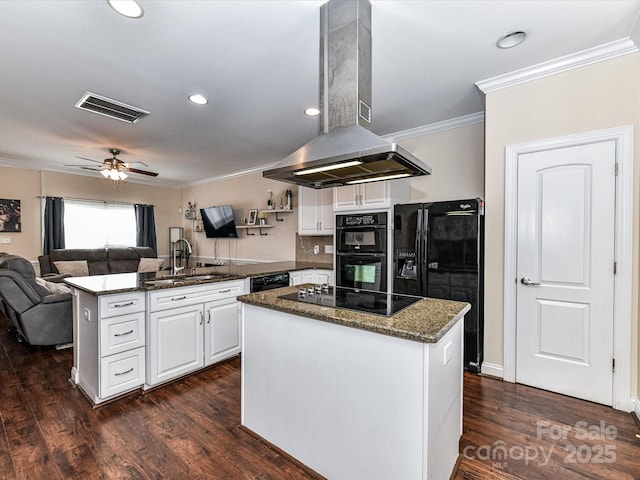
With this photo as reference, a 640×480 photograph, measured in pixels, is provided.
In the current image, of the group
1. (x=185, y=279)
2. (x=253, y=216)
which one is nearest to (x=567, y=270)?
(x=185, y=279)

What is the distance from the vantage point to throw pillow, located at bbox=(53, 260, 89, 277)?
5508 millimetres

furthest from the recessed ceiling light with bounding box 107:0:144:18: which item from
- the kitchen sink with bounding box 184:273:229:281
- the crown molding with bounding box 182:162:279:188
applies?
the crown molding with bounding box 182:162:279:188

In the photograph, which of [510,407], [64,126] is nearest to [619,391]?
[510,407]

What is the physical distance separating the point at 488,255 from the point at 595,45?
171cm

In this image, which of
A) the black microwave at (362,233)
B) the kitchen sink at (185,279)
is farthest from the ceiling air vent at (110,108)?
the black microwave at (362,233)

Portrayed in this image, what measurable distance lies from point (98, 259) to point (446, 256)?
248 inches

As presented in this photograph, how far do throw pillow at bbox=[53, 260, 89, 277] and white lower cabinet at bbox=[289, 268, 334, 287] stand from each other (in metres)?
4.22

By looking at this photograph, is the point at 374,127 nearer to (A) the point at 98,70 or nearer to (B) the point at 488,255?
(B) the point at 488,255

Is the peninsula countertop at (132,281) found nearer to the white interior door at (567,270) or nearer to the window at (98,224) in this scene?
the white interior door at (567,270)

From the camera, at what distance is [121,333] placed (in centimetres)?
247

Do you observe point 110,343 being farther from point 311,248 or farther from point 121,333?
point 311,248

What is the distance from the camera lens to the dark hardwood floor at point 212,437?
1732 mm

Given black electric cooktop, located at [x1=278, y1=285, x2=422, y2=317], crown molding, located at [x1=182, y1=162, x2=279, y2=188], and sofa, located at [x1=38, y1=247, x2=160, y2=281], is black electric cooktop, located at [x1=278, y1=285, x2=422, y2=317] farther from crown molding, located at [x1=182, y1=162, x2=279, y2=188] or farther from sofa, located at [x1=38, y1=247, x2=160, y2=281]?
sofa, located at [x1=38, y1=247, x2=160, y2=281]

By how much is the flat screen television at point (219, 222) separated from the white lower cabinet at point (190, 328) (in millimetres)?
2995
